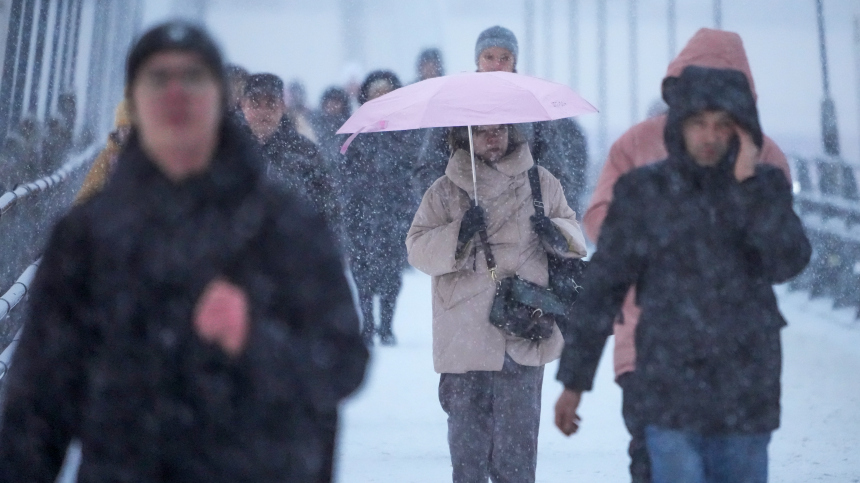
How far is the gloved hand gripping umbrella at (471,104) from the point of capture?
13.0 ft

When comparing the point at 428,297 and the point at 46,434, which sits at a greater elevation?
the point at 46,434

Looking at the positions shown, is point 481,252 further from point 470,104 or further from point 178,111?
point 178,111

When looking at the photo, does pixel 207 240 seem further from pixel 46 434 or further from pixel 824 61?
pixel 824 61

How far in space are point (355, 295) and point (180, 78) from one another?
102 cm

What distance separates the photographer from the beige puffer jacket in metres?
3.88

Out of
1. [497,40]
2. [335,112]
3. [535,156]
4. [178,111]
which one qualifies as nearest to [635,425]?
[178,111]

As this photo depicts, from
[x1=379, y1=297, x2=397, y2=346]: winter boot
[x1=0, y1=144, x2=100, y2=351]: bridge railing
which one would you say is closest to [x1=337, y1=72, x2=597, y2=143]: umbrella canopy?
[x1=0, y1=144, x2=100, y2=351]: bridge railing

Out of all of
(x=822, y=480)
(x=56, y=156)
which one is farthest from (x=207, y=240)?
(x=56, y=156)

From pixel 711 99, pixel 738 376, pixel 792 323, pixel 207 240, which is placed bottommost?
pixel 792 323

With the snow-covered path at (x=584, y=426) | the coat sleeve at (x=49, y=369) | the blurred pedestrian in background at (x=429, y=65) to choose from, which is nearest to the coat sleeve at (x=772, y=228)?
the coat sleeve at (x=49, y=369)

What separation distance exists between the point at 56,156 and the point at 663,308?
721cm

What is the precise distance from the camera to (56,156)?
8742mm

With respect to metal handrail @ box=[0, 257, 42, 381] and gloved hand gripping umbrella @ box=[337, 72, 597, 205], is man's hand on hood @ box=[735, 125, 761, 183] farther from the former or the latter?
metal handrail @ box=[0, 257, 42, 381]

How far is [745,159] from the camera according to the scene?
268 centimetres
